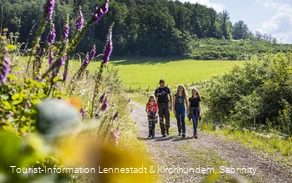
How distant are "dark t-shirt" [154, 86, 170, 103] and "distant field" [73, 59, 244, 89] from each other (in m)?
32.1

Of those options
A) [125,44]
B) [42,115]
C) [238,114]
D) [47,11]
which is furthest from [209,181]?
[125,44]

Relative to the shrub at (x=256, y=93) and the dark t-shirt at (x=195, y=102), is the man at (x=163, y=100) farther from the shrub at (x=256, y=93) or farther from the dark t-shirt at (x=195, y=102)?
the shrub at (x=256, y=93)

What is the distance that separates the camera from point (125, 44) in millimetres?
74312

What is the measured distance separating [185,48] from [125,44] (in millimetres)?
13417

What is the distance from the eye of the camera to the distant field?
48.1 meters

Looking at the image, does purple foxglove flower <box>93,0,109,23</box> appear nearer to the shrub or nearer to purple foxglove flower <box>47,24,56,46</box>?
purple foxglove flower <box>47,24,56,46</box>

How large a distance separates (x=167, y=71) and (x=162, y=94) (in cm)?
4854

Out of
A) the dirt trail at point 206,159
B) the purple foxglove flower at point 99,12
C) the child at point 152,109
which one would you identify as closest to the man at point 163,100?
the child at point 152,109

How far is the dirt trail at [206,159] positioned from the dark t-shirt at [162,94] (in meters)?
1.10

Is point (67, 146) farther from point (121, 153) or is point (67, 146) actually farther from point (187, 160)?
point (187, 160)

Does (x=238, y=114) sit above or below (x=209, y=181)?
below

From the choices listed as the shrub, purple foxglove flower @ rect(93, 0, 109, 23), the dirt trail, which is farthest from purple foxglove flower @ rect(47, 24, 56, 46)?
the shrub

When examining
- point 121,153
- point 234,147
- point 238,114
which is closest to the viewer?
point 121,153

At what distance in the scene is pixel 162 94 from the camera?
9953 mm
